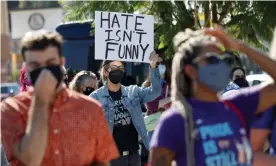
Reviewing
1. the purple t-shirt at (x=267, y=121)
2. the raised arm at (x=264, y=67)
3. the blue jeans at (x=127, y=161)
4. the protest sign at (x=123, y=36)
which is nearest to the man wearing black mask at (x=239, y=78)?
the protest sign at (x=123, y=36)

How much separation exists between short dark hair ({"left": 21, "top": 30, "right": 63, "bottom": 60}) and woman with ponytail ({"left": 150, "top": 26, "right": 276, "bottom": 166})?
25.2 inches

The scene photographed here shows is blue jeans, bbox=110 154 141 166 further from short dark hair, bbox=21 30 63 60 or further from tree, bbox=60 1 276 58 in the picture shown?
tree, bbox=60 1 276 58

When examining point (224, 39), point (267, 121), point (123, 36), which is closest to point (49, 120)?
point (224, 39)

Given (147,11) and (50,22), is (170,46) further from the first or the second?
(50,22)

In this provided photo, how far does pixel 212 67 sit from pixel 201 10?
9077 millimetres

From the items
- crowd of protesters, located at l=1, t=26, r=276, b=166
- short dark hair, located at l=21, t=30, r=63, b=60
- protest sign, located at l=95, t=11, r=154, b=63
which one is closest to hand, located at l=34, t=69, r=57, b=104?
crowd of protesters, located at l=1, t=26, r=276, b=166

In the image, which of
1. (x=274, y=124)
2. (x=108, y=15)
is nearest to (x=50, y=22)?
(x=108, y=15)

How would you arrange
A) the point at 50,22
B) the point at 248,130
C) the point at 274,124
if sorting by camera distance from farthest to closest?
the point at 50,22 → the point at 274,124 → the point at 248,130

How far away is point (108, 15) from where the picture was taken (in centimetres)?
945

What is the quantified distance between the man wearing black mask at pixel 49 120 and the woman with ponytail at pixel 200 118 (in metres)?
0.37

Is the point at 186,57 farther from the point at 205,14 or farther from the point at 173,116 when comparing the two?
the point at 205,14

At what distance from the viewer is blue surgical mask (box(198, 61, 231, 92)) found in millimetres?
4031

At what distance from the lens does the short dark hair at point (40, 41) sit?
402cm

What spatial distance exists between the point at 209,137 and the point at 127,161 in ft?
14.0
